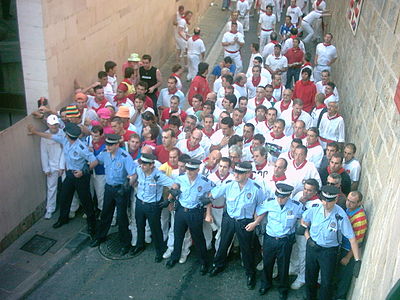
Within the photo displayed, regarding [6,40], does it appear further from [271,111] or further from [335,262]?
[335,262]

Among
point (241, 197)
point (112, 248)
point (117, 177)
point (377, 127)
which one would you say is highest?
point (377, 127)

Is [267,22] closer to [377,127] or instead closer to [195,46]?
[195,46]

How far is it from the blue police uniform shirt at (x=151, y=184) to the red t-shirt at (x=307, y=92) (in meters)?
4.46

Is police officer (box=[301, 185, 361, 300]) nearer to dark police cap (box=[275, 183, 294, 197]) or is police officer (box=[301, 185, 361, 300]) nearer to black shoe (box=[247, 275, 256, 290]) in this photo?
dark police cap (box=[275, 183, 294, 197])

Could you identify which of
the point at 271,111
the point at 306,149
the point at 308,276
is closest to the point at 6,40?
the point at 271,111

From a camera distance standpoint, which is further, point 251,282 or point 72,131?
point 72,131

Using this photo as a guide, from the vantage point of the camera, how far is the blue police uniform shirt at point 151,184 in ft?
23.4

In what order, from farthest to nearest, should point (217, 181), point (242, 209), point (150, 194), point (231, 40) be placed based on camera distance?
point (231, 40), point (217, 181), point (150, 194), point (242, 209)

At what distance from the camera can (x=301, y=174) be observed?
7.35 metres

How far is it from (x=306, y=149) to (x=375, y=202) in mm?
1463

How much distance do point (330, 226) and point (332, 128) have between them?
3.05m

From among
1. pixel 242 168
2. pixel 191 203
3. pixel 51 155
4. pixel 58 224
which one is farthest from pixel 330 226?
pixel 51 155

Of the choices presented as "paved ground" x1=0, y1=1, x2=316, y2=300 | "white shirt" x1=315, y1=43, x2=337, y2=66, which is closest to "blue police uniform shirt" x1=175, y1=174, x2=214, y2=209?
"paved ground" x1=0, y1=1, x2=316, y2=300

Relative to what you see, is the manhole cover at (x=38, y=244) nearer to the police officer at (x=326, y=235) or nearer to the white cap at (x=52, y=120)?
the white cap at (x=52, y=120)
